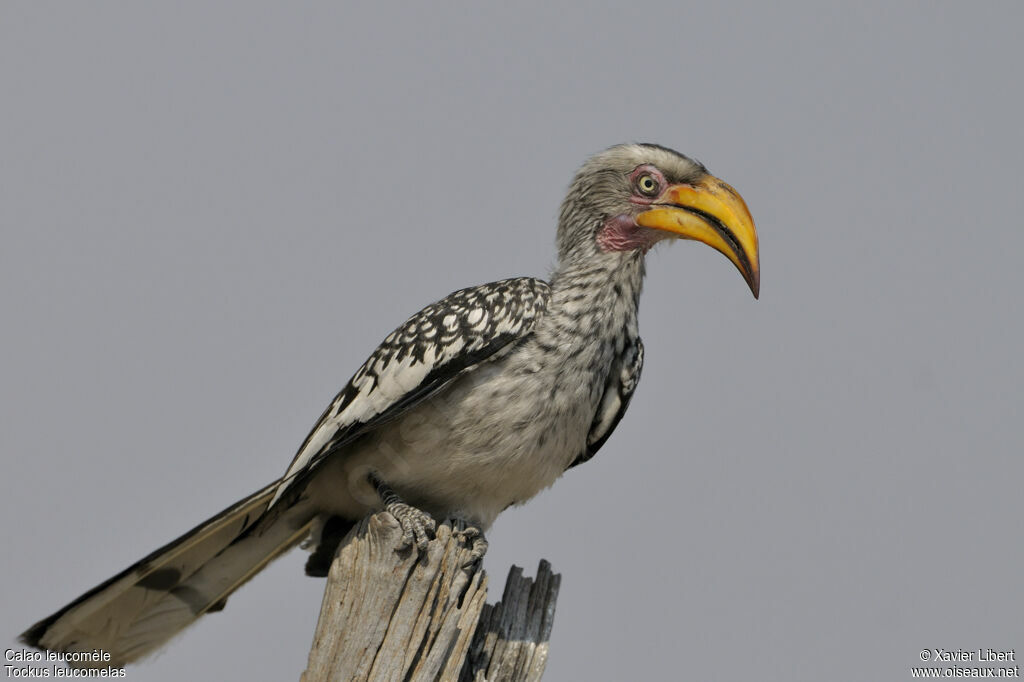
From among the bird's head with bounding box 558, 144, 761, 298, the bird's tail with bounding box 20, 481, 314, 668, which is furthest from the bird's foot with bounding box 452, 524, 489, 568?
the bird's head with bounding box 558, 144, 761, 298

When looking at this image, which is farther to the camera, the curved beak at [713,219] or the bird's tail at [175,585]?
the curved beak at [713,219]

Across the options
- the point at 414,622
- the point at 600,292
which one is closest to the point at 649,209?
the point at 600,292

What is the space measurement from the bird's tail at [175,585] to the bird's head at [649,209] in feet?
5.91

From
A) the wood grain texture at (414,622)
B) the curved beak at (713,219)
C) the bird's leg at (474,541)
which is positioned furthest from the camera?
the curved beak at (713,219)

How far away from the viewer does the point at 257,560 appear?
493 cm

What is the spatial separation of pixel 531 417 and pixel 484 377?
0.26 m

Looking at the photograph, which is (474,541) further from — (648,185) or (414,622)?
(648,185)

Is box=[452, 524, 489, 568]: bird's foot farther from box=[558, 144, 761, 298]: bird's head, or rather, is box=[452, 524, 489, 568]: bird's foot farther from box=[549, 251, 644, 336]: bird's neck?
box=[558, 144, 761, 298]: bird's head

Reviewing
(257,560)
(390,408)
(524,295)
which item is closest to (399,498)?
(390,408)

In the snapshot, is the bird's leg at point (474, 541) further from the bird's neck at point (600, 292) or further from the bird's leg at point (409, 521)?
the bird's neck at point (600, 292)

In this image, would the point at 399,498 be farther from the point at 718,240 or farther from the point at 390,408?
the point at 718,240

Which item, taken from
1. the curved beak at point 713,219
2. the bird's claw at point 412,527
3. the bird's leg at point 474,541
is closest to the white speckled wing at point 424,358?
the bird's claw at point 412,527

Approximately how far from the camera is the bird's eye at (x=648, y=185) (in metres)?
5.33

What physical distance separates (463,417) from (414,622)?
1108mm
